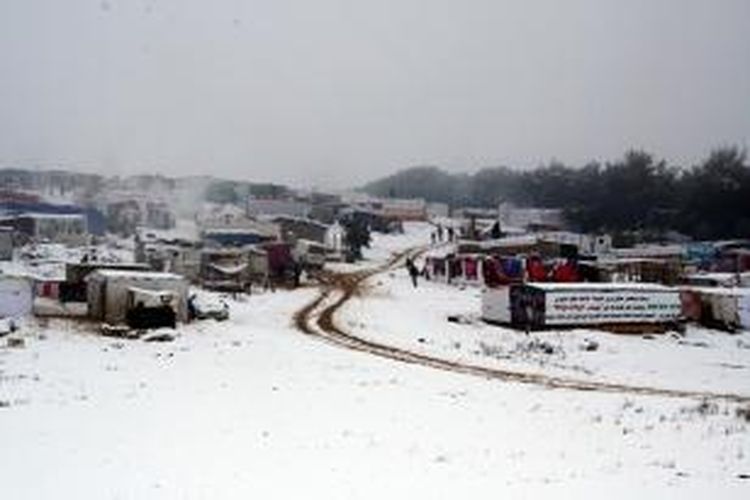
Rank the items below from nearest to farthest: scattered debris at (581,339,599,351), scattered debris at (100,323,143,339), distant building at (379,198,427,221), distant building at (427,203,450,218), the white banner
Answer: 1. scattered debris at (100,323,143,339)
2. scattered debris at (581,339,599,351)
3. the white banner
4. distant building at (379,198,427,221)
5. distant building at (427,203,450,218)

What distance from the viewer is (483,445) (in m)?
18.3

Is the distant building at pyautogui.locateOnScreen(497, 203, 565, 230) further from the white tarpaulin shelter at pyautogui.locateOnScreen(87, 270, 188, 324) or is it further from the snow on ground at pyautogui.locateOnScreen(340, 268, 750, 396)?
the white tarpaulin shelter at pyautogui.locateOnScreen(87, 270, 188, 324)

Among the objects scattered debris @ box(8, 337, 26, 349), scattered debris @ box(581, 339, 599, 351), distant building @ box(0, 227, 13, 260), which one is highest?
distant building @ box(0, 227, 13, 260)

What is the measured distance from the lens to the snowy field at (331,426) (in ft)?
48.7

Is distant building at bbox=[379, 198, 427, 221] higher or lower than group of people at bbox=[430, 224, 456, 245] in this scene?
higher

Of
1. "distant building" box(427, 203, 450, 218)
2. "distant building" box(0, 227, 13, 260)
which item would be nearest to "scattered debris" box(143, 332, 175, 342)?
"distant building" box(0, 227, 13, 260)

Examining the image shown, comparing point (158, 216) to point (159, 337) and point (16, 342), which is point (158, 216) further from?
point (16, 342)

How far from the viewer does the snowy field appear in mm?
14852

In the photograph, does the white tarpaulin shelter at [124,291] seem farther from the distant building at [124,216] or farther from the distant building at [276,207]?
the distant building at [276,207]

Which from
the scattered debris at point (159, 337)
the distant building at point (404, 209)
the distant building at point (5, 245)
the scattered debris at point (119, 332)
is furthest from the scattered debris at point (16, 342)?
the distant building at point (404, 209)

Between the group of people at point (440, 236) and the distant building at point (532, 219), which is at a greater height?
the distant building at point (532, 219)

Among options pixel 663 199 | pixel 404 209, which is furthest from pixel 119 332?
pixel 404 209

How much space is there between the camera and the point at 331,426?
1977 cm

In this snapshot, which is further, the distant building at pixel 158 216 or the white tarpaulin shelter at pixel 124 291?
the distant building at pixel 158 216
